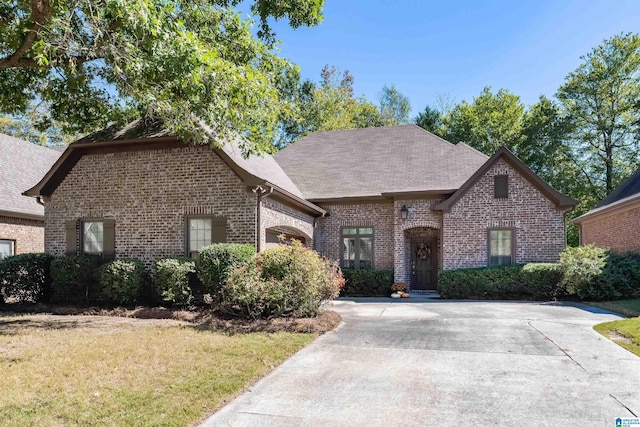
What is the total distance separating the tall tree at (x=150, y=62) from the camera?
742cm

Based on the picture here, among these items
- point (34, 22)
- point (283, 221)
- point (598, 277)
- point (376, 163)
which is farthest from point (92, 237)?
point (598, 277)

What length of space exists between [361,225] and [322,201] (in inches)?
69.9

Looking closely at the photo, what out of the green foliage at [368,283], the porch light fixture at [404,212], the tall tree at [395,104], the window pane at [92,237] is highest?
the tall tree at [395,104]

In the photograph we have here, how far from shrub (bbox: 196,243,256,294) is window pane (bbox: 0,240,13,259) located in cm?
885

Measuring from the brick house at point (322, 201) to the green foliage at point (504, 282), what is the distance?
3.44 feet

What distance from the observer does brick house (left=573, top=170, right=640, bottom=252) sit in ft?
52.2

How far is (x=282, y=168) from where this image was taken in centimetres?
1933

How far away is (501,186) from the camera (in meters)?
14.9

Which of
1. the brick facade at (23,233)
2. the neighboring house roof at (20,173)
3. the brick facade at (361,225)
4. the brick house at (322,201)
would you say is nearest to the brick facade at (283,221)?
the brick house at (322,201)

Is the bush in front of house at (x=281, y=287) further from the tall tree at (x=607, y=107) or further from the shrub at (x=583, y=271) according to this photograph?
the tall tree at (x=607, y=107)

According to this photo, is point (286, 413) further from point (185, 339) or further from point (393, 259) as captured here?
point (393, 259)

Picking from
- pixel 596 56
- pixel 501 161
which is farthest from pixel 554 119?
pixel 501 161

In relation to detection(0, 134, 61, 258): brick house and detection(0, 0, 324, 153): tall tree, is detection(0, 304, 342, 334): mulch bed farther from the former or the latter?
detection(0, 134, 61, 258): brick house

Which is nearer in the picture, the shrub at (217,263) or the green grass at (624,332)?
the green grass at (624,332)
